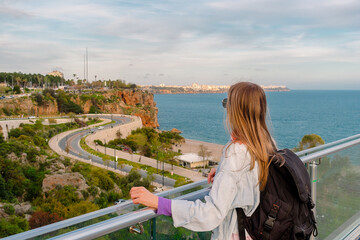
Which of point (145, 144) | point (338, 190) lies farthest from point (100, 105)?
point (338, 190)

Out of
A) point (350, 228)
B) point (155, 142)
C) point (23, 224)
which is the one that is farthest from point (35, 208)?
point (155, 142)

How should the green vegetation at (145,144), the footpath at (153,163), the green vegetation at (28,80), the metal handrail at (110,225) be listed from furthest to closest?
the green vegetation at (28,80) < the green vegetation at (145,144) < the footpath at (153,163) < the metal handrail at (110,225)

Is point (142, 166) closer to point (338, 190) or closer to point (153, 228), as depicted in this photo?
point (338, 190)

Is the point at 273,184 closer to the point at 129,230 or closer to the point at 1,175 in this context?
the point at 129,230

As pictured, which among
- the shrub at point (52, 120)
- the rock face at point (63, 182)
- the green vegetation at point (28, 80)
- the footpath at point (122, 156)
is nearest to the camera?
the rock face at point (63, 182)

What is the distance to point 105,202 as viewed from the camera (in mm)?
22109

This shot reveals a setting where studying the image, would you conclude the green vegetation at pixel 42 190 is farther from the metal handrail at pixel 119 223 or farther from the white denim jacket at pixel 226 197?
the white denim jacket at pixel 226 197

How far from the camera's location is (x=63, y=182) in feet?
78.3

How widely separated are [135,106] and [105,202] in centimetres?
6517

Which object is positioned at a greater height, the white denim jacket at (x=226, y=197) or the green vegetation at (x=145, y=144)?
the white denim jacket at (x=226, y=197)

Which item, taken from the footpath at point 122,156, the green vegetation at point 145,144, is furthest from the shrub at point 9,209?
the green vegetation at point 145,144

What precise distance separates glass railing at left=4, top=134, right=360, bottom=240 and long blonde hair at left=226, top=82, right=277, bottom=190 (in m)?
0.49

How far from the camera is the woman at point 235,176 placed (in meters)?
1.34

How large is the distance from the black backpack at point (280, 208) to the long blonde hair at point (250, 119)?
82 mm
